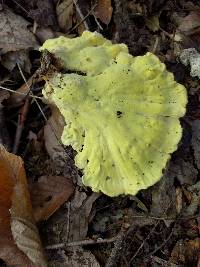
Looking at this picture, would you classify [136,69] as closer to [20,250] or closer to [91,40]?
[91,40]

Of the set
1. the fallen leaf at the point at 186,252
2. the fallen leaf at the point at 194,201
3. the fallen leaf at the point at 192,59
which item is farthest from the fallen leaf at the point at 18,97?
the fallen leaf at the point at 186,252

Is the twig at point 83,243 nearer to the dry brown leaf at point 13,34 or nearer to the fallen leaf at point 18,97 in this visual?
the fallen leaf at point 18,97

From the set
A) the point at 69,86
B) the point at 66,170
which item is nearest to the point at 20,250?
the point at 66,170

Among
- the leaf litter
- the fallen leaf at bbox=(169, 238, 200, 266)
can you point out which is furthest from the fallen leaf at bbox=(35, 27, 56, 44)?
the fallen leaf at bbox=(169, 238, 200, 266)

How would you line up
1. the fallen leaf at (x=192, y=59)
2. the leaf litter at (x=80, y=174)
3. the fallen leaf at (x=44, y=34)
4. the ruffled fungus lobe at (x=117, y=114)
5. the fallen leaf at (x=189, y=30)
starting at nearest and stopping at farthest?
1. the ruffled fungus lobe at (x=117, y=114)
2. the leaf litter at (x=80, y=174)
3. the fallen leaf at (x=192, y=59)
4. the fallen leaf at (x=189, y=30)
5. the fallen leaf at (x=44, y=34)

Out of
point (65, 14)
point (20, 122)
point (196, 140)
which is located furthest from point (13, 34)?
point (196, 140)

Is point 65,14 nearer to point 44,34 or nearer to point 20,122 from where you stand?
point 44,34

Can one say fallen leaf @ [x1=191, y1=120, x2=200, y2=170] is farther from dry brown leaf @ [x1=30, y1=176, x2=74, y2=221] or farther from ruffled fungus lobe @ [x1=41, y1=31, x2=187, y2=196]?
dry brown leaf @ [x1=30, y1=176, x2=74, y2=221]
